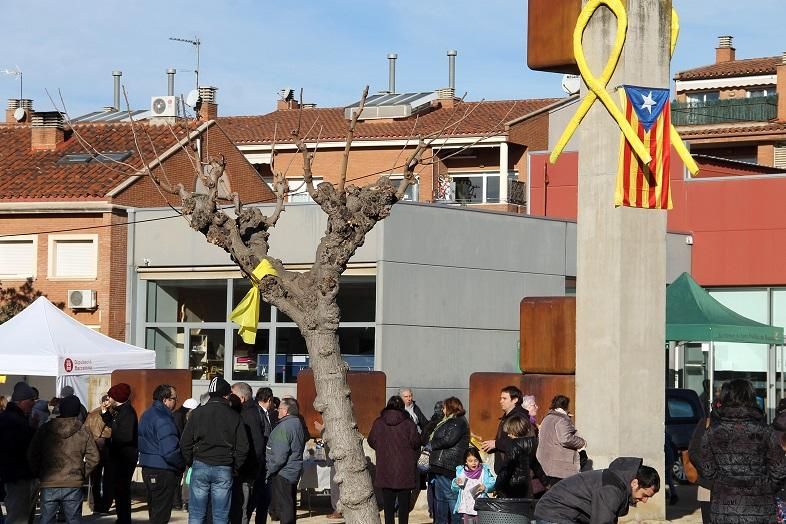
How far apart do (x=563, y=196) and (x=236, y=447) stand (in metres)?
24.7

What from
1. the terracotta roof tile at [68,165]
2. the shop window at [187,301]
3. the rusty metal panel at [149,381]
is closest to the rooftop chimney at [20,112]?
the terracotta roof tile at [68,165]

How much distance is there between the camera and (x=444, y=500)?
1472cm

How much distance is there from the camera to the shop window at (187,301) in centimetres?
3109

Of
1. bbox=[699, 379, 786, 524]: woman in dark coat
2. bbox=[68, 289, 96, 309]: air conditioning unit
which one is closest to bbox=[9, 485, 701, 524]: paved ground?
bbox=[699, 379, 786, 524]: woman in dark coat

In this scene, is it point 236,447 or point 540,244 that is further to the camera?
point 540,244

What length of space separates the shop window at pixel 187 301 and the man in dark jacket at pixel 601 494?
22.6 meters

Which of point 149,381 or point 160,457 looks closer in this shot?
point 160,457

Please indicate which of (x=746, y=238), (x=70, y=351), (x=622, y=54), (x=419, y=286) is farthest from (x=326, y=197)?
(x=746, y=238)

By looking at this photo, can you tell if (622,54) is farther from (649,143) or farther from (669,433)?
(669,433)

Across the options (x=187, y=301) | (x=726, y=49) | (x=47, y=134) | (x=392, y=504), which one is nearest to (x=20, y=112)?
(x=47, y=134)

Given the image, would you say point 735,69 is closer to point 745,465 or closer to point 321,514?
point 321,514

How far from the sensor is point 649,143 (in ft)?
57.0

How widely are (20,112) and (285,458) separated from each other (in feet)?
94.6

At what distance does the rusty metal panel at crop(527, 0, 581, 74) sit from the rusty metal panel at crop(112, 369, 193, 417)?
25.6 ft
